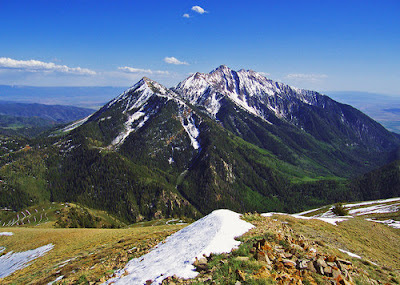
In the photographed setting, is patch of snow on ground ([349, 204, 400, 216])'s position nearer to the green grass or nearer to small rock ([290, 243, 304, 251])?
the green grass

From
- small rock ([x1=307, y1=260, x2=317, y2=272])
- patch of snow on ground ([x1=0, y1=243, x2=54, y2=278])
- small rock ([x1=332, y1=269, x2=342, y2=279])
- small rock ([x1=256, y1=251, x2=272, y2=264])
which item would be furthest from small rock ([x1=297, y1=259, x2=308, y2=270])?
patch of snow on ground ([x1=0, y1=243, x2=54, y2=278])

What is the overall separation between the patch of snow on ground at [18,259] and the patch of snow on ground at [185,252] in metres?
31.9

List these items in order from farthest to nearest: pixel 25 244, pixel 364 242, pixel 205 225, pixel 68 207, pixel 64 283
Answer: pixel 68 207 → pixel 25 244 → pixel 364 242 → pixel 205 225 → pixel 64 283

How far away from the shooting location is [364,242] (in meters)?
32.6

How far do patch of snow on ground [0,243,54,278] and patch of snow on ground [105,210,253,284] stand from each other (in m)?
31.9

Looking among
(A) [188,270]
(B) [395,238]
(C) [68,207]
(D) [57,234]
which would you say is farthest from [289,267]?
(C) [68,207]

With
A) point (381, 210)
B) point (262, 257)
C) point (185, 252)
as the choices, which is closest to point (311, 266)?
point (262, 257)

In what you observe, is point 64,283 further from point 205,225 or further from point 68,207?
point 68,207

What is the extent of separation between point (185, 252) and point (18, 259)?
43.1 meters

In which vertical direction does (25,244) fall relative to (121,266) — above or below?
below

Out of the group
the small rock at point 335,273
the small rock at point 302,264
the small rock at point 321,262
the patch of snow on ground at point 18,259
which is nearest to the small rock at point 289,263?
the small rock at point 302,264

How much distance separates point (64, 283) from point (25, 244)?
4315 cm

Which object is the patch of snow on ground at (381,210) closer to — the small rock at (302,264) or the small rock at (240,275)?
the small rock at (302,264)

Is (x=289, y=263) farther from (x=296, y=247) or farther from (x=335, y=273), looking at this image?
(x=296, y=247)
